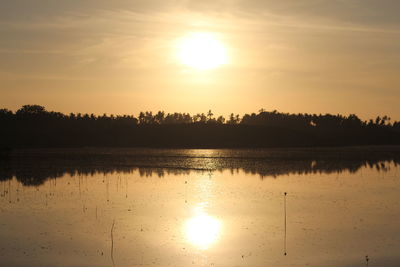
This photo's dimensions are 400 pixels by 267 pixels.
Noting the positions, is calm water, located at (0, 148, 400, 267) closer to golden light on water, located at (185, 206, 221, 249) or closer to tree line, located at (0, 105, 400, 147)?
golden light on water, located at (185, 206, 221, 249)

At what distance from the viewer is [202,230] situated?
2389 cm

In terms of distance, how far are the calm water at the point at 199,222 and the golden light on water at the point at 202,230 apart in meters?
0.04

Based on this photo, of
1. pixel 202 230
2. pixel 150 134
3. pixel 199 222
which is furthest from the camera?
pixel 150 134

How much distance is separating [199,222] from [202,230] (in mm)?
1974

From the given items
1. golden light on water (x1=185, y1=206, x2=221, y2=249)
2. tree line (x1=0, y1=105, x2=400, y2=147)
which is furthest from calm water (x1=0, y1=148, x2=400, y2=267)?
tree line (x1=0, y1=105, x2=400, y2=147)

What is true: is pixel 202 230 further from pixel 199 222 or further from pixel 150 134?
pixel 150 134

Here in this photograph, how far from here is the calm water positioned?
19.2 m

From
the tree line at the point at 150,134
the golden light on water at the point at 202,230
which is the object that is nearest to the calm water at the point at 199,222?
the golden light on water at the point at 202,230

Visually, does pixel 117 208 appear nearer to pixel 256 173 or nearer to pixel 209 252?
pixel 209 252

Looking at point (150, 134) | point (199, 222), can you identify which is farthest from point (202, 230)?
point (150, 134)

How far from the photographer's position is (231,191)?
3866 centimetres

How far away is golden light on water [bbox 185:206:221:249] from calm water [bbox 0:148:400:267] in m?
0.04

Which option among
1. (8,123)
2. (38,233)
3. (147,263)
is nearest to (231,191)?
(38,233)

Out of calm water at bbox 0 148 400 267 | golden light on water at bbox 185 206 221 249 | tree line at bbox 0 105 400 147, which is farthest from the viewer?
tree line at bbox 0 105 400 147
